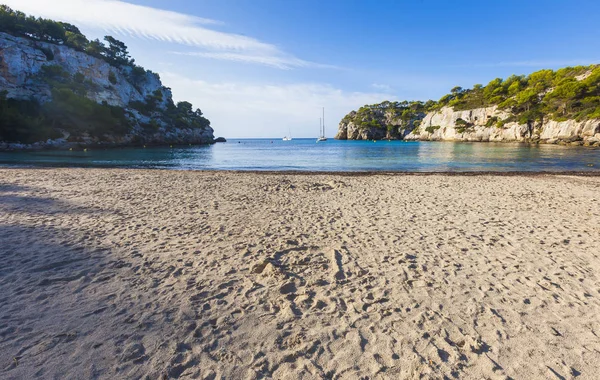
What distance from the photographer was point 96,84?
225 ft

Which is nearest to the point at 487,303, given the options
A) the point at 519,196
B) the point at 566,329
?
the point at 566,329

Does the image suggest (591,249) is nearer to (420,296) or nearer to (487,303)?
(487,303)

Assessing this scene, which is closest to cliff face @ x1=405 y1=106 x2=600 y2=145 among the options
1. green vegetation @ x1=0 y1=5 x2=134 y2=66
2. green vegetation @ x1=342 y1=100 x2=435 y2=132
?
green vegetation @ x1=342 y1=100 x2=435 y2=132

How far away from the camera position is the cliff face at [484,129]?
54625mm

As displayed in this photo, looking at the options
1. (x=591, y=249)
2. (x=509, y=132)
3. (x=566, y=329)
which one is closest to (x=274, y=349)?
(x=566, y=329)

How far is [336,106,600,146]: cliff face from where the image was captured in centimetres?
5462

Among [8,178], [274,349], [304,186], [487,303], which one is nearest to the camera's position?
[274,349]

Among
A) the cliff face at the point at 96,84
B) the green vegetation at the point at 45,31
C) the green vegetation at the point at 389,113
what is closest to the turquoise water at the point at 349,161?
the cliff face at the point at 96,84

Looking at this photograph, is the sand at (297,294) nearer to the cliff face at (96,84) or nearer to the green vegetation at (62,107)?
the green vegetation at (62,107)

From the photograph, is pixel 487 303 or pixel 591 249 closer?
pixel 487 303

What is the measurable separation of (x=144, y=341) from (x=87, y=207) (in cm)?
874

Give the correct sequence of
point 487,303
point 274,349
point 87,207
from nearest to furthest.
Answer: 1. point 274,349
2. point 487,303
3. point 87,207

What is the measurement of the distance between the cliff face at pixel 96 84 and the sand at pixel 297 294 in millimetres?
52933

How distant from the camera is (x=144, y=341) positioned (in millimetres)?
3486
